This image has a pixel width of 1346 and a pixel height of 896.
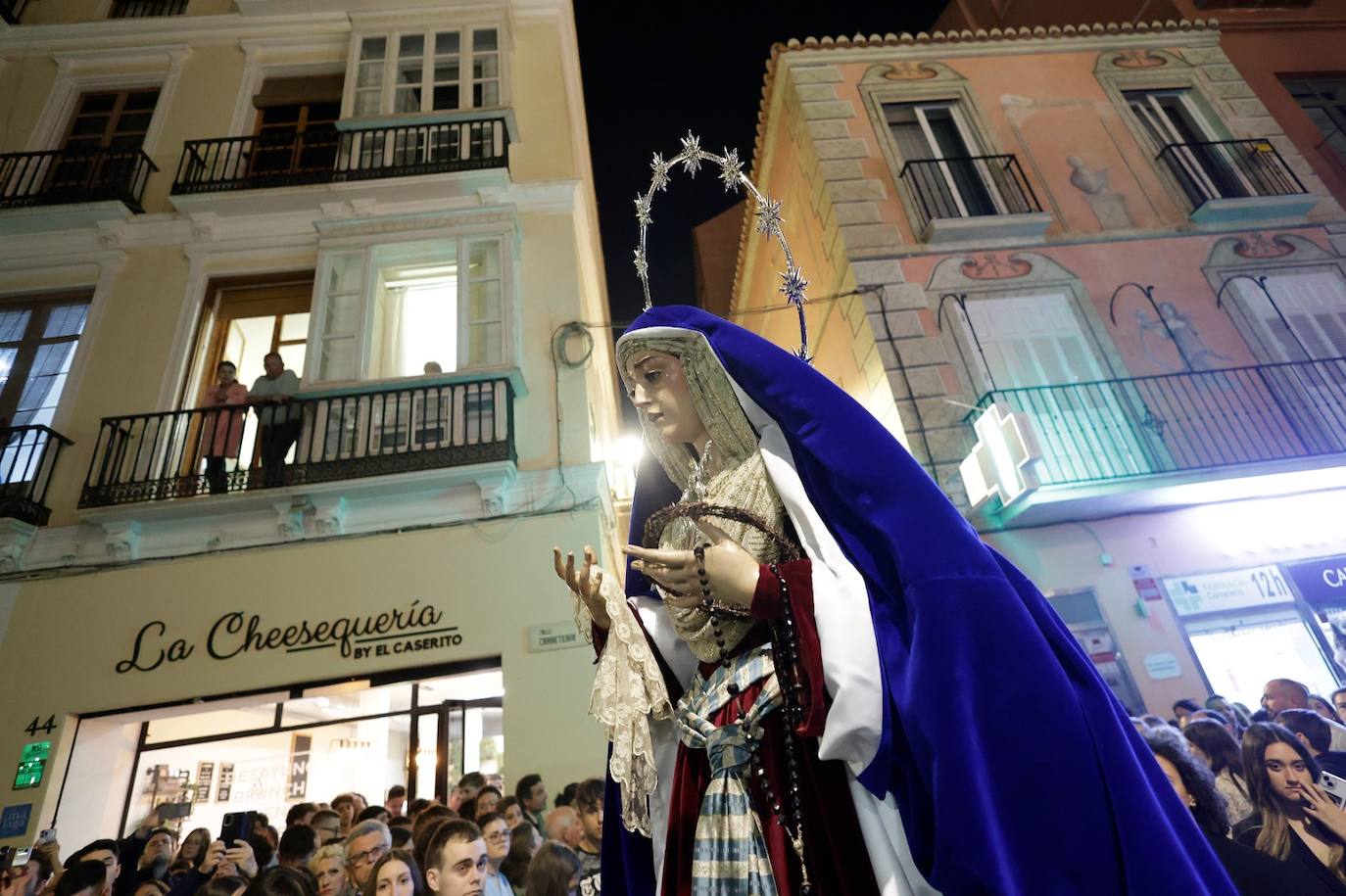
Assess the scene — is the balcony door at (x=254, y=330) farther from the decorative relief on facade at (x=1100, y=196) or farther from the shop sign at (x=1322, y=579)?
the shop sign at (x=1322, y=579)

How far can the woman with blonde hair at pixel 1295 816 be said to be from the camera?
2.64 metres

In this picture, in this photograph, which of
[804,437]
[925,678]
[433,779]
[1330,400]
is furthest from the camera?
[1330,400]

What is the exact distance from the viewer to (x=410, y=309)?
7250 millimetres

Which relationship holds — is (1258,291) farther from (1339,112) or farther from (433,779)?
(433,779)

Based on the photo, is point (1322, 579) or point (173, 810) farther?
point (1322, 579)

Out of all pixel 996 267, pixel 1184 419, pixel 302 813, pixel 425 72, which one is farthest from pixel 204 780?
pixel 1184 419

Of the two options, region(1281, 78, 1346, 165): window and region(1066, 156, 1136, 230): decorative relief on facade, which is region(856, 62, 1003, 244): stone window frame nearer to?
region(1066, 156, 1136, 230): decorative relief on facade

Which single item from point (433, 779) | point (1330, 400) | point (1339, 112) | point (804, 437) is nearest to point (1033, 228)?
point (1330, 400)

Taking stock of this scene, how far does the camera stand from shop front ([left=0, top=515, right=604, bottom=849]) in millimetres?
5172

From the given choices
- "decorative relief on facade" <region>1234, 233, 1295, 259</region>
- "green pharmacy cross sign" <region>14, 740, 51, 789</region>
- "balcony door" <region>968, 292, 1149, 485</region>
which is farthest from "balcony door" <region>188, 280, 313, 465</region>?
"decorative relief on facade" <region>1234, 233, 1295, 259</region>

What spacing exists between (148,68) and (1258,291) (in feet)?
42.5

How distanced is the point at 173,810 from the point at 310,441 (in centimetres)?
310

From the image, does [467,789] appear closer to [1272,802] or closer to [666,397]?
[666,397]

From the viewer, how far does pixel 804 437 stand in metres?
1.44
